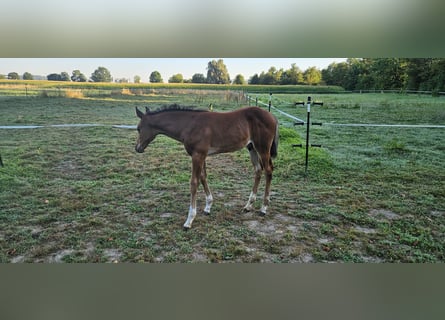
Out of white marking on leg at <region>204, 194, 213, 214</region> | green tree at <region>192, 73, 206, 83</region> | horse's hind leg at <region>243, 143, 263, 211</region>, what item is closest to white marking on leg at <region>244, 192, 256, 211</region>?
horse's hind leg at <region>243, 143, 263, 211</region>

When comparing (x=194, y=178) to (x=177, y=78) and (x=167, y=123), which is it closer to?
(x=167, y=123)

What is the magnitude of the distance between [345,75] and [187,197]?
248cm

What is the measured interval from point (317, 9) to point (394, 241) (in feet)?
5.89

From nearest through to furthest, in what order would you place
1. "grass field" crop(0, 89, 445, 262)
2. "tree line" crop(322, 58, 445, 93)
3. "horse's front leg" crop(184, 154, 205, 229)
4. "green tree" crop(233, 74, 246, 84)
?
"grass field" crop(0, 89, 445, 262)
"horse's front leg" crop(184, 154, 205, 229)
"green tree" crop(233, 74, 246, 84)
"tree line" crop(322, 58, 445, 93)

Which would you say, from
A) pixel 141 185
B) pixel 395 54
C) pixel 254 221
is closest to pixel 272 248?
pixel 254 221

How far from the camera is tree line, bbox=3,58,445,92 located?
2.21 metres

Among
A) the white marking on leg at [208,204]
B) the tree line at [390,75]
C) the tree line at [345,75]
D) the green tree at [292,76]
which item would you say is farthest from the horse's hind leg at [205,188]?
the tree line at [390,75]

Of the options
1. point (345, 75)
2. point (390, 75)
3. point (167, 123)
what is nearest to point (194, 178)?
point (167, 123)

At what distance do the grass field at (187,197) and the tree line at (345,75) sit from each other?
602 millimetres

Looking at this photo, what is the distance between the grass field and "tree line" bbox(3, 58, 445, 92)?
23.7 inches

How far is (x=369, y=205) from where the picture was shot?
2604 mm

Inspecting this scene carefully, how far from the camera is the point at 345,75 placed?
3.44 m

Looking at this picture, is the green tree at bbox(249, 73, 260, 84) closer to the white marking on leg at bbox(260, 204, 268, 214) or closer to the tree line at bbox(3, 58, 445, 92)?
the tree line at bbox(3, 58, 445, 92)

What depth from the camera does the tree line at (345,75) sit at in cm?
221
